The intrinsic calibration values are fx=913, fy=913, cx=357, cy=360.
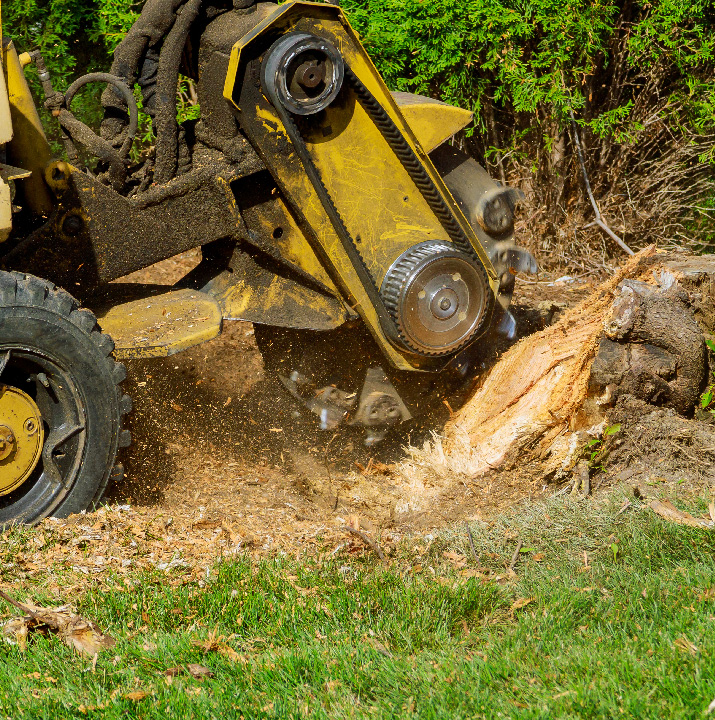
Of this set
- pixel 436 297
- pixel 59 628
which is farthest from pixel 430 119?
pixel 59 628

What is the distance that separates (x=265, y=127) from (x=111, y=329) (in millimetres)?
1063

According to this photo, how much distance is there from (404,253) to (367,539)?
128 cm

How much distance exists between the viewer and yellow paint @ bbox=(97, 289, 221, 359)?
3729 mm

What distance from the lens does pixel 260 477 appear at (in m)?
4.61

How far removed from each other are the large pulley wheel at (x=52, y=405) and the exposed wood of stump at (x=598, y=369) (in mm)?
1779

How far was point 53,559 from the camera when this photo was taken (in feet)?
10.7

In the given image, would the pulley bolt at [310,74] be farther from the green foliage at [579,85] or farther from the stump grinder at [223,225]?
the green foliage at [579,85]

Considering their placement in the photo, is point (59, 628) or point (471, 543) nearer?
point (59, 628)

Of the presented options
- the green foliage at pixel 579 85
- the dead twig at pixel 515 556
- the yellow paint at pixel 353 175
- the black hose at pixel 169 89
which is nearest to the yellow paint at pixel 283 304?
the yellow paint at pixel 353 175

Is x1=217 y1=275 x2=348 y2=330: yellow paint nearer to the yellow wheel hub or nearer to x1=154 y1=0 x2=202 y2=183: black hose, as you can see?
x1=154 y1=0 x2=202 y2=183: black hose

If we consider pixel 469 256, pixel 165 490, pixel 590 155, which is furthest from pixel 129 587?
pixel 590 155

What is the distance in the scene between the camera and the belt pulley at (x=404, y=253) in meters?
3.71

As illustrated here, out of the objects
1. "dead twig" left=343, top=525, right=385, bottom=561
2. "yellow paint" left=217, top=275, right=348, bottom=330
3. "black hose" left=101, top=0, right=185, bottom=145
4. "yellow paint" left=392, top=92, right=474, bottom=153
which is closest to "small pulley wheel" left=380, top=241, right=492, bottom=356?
"yellow paint" left=217, top=275, right=348, bottom=330

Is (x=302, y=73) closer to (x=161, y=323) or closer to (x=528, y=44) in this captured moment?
(x=161, y=323)
